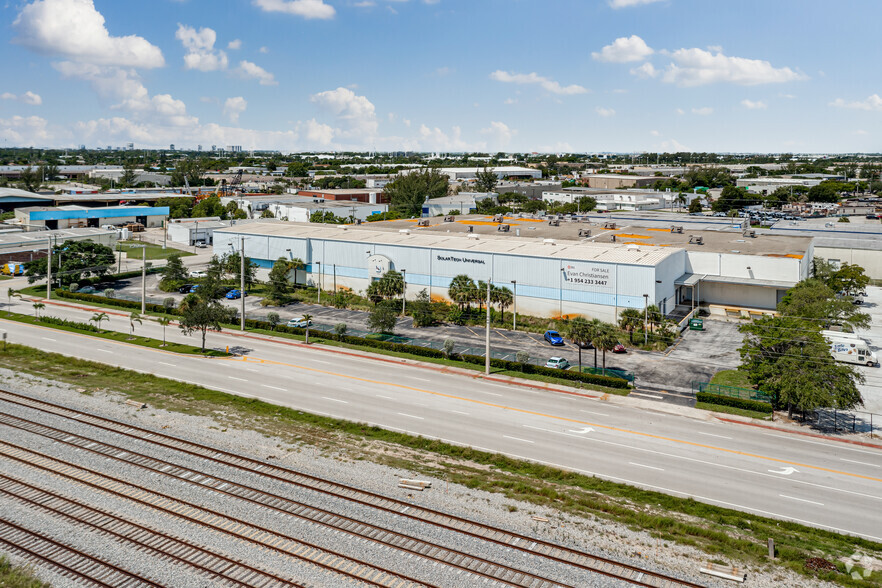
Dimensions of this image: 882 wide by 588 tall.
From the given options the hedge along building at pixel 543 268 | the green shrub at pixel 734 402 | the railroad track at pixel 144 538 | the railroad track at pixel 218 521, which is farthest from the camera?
the hedge along building at pixel 543 268

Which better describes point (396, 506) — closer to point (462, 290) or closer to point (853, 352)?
point (462, 290)

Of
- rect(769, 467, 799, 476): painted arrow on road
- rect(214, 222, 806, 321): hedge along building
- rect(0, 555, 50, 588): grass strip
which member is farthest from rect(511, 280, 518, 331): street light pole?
rect(0, 555, 50, 588): grass strip

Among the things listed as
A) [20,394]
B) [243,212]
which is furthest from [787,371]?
[243,212]

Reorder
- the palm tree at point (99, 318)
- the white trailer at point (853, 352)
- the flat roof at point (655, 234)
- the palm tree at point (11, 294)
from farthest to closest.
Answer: the flat roof at point (655, 234) → the palm tree at point (11, 294) → the palm tree at point (99, 318) → the white trailer at point (853, 352)

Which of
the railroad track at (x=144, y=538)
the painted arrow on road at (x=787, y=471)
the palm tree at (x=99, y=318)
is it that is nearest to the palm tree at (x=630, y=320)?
the painted arrow on road at (x=787, y=471)

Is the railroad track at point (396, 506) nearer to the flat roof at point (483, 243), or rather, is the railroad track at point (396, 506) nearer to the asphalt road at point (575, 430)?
the asphalt road at point (575, 430)

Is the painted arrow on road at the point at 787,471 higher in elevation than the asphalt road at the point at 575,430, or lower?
lower

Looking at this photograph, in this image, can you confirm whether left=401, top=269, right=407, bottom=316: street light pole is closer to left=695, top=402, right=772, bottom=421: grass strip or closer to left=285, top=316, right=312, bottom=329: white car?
left=285, top=316, right=312, bottom=329: white car
